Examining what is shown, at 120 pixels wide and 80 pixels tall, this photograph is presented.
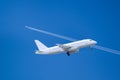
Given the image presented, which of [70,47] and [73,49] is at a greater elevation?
[70,47]

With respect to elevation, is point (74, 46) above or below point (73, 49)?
above

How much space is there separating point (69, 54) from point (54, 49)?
9258mm

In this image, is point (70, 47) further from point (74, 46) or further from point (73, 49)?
point (73, 49)

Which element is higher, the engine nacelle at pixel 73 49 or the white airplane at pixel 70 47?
the white airplane at pixel 70 47

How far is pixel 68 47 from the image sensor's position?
6706 centimetres

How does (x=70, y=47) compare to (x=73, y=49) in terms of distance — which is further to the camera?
(x=70, y=47)

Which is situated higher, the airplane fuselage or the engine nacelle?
the airplane fuselage

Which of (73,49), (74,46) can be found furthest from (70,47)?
(73,49)

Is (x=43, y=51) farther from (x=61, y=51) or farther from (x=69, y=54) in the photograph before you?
(x=69, y=54)

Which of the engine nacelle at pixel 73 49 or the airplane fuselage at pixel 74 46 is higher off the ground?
the airplane fuselage at pixel 74 46

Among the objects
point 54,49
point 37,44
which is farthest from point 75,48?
point 37,44

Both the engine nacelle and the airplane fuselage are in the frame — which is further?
the airplane fuselage

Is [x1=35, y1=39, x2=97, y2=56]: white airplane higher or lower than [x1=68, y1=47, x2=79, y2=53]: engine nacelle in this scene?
higher

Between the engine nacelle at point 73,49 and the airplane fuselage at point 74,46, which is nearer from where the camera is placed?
the engine nacelle at point 73,49
